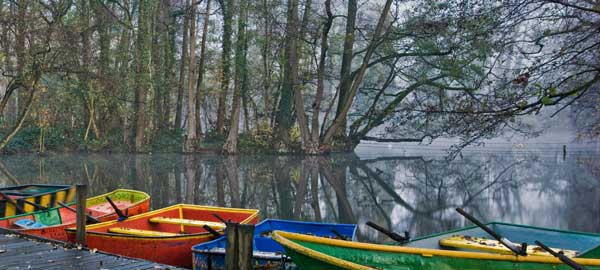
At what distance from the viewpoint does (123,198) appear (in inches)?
465

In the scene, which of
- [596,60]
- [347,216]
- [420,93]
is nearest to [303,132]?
[420,93]

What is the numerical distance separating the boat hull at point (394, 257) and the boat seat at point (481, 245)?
56.7 inches

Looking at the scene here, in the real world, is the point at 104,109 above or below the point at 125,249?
above

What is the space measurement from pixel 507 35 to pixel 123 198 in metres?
7.95

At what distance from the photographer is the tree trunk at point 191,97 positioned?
90.0ft

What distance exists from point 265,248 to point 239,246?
2462 millimetres

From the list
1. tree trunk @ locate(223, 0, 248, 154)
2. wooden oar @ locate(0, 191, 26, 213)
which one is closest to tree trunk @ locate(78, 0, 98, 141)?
tree trunk @ locate(223, 0, 248, 154)

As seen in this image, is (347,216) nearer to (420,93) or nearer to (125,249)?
(125,249)

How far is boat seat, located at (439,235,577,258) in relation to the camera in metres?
7.02

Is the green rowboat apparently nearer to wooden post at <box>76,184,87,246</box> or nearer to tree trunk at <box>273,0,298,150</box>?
wooden post at <box>76,184,87,246</box>

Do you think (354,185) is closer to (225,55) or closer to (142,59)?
(225,55)

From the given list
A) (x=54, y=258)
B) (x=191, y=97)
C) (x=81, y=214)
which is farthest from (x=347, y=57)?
(x=54, y=258)

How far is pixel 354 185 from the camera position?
60.7 feet

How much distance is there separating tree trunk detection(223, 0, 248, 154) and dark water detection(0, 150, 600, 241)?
1223mm
